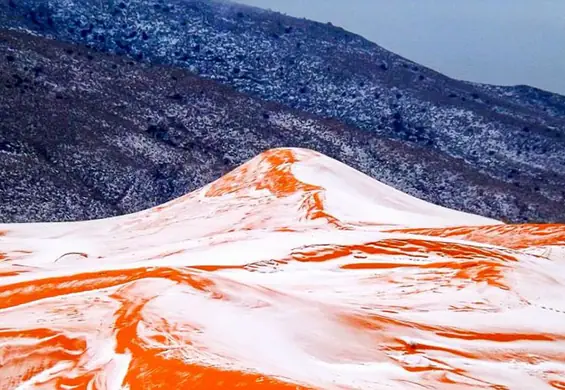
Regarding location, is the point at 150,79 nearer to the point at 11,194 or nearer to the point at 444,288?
the point at 11,194

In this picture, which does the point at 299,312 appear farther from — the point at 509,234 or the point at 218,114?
the point at 218,114

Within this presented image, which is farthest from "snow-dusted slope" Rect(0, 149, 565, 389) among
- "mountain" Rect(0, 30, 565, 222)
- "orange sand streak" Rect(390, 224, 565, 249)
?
"mountain" Rect(0, 30, 565, 222)

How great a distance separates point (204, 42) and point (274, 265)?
77464mm

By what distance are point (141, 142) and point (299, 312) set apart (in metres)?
51.0

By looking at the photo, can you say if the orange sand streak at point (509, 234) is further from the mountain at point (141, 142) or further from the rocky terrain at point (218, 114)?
the rocky terrain at point (218, 114)

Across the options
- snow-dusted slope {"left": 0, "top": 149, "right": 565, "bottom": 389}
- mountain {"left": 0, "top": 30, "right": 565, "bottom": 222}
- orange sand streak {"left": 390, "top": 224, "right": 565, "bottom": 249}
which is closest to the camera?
snow-dusted slope {"left": 0, "top": 149, "right": 565, "bottom": 389}

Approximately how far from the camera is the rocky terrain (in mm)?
49844

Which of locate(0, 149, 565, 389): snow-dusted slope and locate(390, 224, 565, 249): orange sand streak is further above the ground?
locate(390, 224, 565, 249): orange sand streak

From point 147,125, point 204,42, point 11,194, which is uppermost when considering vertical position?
point 204,42

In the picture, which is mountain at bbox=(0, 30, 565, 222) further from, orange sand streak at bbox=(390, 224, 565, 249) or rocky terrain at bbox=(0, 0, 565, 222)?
orange sand streak at bbox=(390, 224, 565, 249)

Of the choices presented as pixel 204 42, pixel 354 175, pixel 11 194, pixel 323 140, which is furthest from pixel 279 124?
pixel 354 175

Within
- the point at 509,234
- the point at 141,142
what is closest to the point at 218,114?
the point at 141,142

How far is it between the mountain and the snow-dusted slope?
3298cm

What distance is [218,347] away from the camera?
5793 mm
